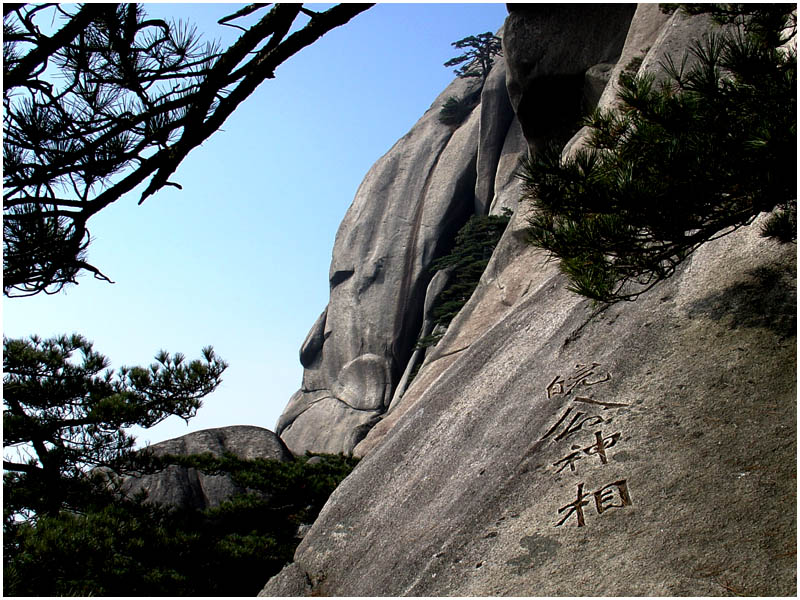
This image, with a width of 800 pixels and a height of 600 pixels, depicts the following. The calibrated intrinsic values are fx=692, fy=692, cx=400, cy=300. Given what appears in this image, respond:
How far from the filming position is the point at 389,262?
19.3m

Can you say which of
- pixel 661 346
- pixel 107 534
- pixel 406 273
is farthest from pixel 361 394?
pixel 661 346

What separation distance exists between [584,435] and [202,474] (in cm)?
530

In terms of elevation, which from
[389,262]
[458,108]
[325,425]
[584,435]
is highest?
[458,108]

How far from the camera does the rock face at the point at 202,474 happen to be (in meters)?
7.65

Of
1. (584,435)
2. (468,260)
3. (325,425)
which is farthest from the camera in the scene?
(325,425)

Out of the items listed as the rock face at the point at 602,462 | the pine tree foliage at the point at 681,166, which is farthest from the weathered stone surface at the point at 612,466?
the pine tree foliage at the point at 681,166

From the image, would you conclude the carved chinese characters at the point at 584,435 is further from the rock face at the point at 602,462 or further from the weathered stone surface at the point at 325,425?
the weathered stone surface at the point at 325,425

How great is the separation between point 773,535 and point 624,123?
2.20 m

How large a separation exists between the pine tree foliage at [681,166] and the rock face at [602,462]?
2.03 ft

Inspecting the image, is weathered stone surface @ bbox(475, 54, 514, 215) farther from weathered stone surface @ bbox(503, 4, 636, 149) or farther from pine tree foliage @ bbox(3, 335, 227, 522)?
pine tree foliage @ bbox(3, 335, 227, 522)

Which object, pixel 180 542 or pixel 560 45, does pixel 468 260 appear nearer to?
pixel 560 45

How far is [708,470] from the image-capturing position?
331 cm

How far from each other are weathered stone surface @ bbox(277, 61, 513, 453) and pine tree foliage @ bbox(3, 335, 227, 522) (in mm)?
11262

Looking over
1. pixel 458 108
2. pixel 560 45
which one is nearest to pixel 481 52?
pixel 458 108
